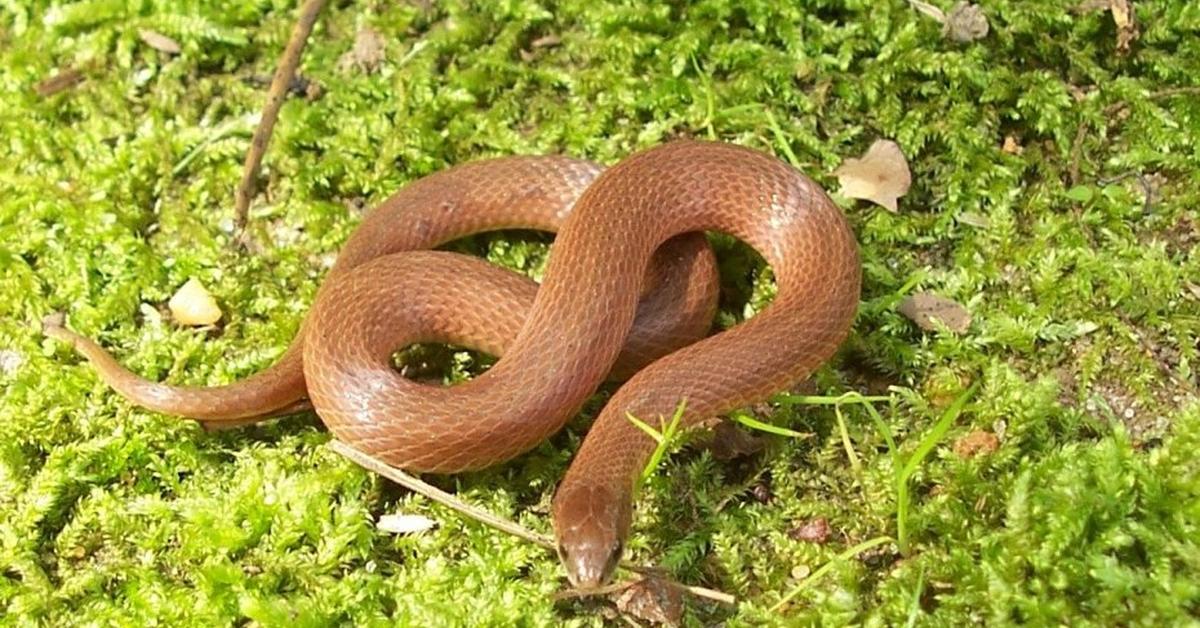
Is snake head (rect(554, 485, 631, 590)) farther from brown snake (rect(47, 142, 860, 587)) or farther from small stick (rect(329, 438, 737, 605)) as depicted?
small stick (rect(329, 438, 737, 605))

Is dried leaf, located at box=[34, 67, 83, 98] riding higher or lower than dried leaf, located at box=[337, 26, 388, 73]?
lower

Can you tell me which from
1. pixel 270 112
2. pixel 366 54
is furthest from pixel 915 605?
pixel 366 54

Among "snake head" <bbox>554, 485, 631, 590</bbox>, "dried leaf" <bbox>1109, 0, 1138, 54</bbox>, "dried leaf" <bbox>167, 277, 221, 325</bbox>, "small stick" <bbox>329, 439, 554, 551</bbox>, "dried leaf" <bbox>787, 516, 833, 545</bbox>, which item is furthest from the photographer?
"dried leaf" <bbox>1109, 0, 1138, 54</bbox>

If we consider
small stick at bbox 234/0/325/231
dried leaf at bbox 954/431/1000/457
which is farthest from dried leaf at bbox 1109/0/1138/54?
small stick at bbox 234/0/325/231

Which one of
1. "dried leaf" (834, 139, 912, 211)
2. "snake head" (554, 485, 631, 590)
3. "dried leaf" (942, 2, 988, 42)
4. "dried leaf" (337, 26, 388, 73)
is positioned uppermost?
"dried leaf" (942, 2, 988, 42)

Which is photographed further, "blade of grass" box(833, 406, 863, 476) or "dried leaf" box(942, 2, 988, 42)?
"dried leaf" box(942, 2, 988, 42)

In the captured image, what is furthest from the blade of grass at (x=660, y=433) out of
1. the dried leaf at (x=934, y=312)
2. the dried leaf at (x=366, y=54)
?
the dried leaf at (x=366, y=54)

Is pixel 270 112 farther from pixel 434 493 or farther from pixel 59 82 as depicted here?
pixel 434 493
